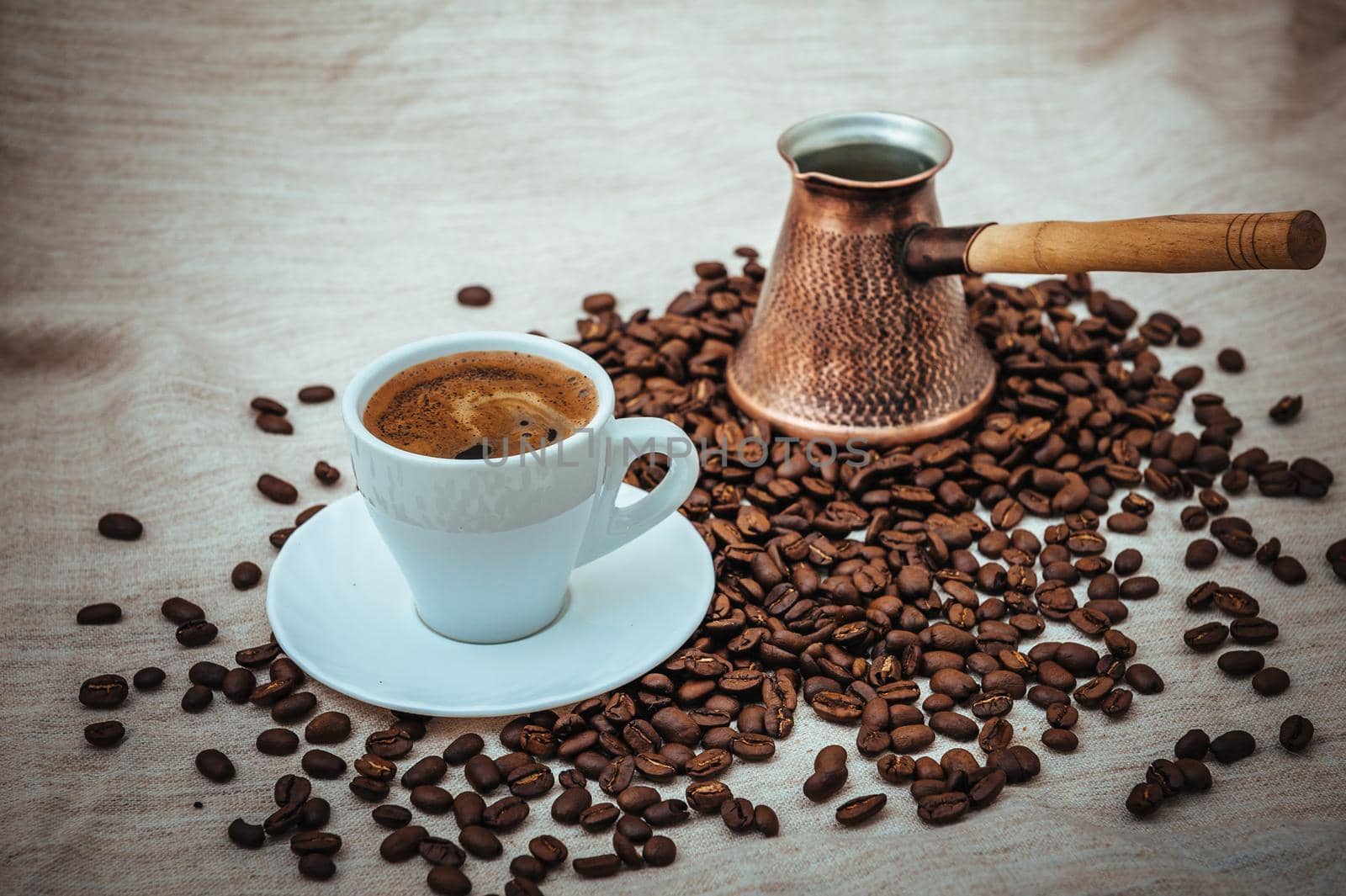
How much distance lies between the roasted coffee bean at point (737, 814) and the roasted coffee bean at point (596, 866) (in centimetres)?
11

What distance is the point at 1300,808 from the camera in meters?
1.09

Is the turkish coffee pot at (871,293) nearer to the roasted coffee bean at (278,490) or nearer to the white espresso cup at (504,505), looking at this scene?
the white espresso cup at (504,505)

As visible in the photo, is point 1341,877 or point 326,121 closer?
point 1341,877

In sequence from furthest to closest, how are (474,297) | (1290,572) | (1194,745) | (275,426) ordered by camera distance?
(474,297) → (275,426) → (1290,572) → (1194,745)

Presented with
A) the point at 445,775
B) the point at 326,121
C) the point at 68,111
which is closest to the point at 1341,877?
the point at 445,775

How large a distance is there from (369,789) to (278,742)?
0.37 feet

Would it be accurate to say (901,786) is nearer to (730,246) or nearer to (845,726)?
(845,726)

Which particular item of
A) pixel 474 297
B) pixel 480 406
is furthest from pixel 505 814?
pixel 474 297

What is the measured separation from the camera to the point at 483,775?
1104 millimetres

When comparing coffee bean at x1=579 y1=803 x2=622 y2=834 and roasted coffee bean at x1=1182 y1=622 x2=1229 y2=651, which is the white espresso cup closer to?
coffee bean at x1=579 y1=803 x2=622 y2=834

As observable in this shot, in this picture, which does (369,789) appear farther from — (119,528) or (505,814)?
(119,528)

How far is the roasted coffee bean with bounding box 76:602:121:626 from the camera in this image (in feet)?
4.27

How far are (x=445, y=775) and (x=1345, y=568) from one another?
98 cm

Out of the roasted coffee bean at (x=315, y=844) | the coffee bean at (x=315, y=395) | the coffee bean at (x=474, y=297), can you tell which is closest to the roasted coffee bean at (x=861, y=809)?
the roasted coffee bean at (x=315, y=844)
